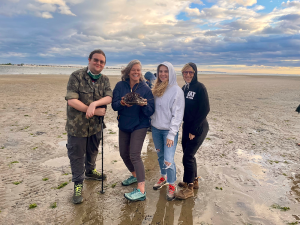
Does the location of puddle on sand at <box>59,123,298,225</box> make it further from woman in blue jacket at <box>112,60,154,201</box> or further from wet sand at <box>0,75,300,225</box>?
woman in blue jacket at <box>112,60,154,201</box>

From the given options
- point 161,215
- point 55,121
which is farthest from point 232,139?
point 55,121

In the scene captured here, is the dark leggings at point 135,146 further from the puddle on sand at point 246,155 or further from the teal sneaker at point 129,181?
the puddle on sand at point 246,155

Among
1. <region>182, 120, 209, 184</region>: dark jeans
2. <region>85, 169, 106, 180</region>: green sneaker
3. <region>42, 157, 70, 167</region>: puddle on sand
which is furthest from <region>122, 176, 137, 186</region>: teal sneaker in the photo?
<region>42, 157, 70, 167</region>: puddle on sand

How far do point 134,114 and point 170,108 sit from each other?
70cm

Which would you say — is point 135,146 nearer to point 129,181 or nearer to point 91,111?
point 91,111

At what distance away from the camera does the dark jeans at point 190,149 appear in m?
4.09

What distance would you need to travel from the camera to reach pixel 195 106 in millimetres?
4051

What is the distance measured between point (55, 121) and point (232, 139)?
783cm

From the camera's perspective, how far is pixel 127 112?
3.92 metres

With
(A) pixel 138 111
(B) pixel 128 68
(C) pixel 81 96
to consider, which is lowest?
(A) pixel 138 111

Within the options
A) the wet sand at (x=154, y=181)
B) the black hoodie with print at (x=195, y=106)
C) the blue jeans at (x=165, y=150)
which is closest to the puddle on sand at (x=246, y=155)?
the wet sand at (x=154, y=181)

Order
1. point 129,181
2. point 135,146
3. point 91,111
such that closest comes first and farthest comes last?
point 91,111, point 135,146, point 129,181

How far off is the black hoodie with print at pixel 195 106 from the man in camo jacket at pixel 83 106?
1.57 meters

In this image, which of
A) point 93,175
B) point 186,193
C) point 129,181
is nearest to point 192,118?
point 186,193
